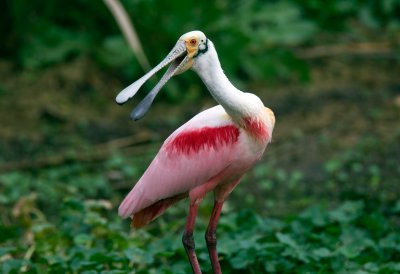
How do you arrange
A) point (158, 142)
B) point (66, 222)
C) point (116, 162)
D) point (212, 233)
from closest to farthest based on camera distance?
1. point (212, 233)
2. point (66, 222)
3. point (116, 162)
4. point (158, 142)

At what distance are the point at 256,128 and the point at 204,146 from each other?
0.29 metres

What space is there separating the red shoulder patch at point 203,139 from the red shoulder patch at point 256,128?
0.06 m

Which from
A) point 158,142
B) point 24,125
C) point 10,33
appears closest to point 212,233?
point 158,142

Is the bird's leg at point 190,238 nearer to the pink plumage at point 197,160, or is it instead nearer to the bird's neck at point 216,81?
the pink plumage at point 197,160

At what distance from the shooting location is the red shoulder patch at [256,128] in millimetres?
4598

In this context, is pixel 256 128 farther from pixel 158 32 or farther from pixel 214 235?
pixel 158 32

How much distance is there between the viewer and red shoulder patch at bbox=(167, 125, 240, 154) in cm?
468

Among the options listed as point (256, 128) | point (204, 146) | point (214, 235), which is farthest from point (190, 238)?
point (256, 128)

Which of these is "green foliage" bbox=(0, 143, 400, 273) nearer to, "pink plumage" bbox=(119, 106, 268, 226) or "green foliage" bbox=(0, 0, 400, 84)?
"pink plumage" bbox=(119, 106, 268, 226)

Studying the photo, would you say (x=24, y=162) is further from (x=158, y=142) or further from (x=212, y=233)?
(x=212, y=233)

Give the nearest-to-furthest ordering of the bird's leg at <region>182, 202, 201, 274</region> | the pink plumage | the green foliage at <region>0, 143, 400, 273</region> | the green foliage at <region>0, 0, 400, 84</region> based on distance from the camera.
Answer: the pink plumage
the bird's leg at <region>182, 202, 201, 274</region>
the green foliage at <region>0, 143, 400, 273</region>
the green foliage at <region>0, 0, 400, 84</region>

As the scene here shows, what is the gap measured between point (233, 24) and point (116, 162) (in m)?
2.20

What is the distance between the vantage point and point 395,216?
6566mm

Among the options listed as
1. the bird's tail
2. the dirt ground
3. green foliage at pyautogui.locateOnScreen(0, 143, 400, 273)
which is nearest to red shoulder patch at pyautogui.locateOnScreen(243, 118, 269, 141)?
the bird's tail
